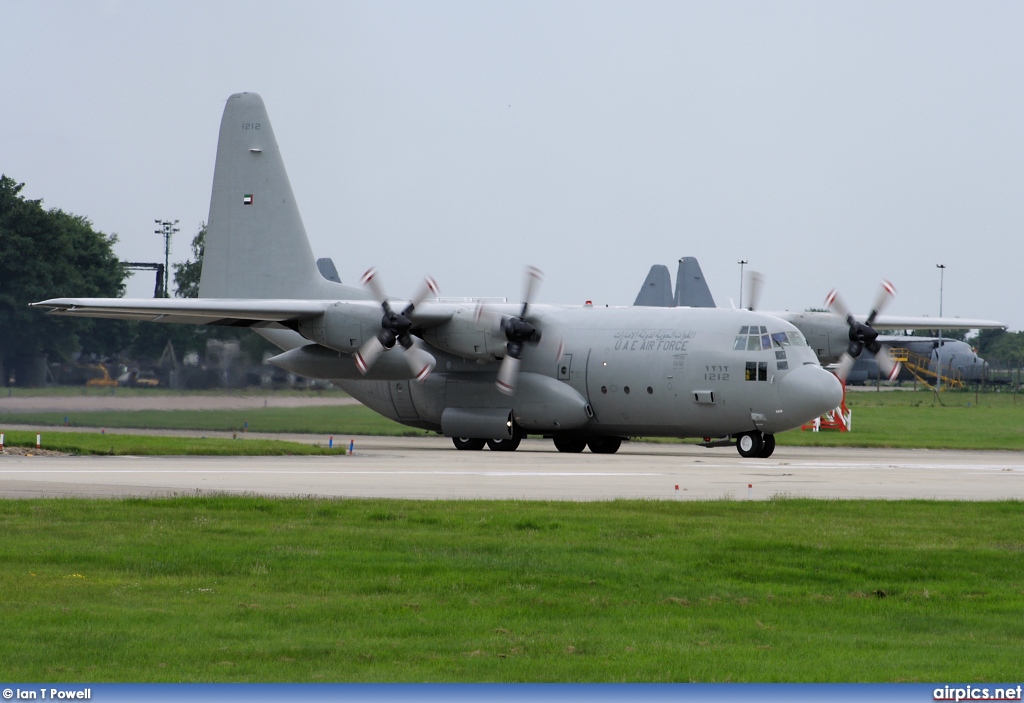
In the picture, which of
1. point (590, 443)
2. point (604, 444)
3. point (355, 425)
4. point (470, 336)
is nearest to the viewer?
point (470, 336)

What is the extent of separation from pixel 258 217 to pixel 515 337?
9883 millimetres

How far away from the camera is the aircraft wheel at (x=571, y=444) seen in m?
36.3

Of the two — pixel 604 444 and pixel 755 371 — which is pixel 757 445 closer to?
pixel 755 371

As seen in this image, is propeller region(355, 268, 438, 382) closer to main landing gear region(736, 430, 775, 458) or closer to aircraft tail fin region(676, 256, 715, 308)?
main landing gear region(736, 430, 775, 458)

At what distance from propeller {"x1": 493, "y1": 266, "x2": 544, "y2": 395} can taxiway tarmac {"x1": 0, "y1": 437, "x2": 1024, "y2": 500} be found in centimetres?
202

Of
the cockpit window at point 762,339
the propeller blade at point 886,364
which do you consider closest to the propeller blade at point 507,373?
the cockpit window at point 762,339

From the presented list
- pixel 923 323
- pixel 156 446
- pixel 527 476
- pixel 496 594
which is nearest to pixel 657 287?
pixel 923 323

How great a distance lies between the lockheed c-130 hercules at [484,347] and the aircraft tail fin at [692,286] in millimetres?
21034

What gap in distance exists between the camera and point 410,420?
38031mm

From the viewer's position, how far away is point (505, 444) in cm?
3591

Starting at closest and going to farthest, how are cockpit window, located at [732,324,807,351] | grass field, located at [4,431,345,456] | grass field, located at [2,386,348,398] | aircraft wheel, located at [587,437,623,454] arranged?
grass field, located at [4,431,345,456] → cockpit window, located at [732,324,807,351] → aircraft wheel, located at [587,437,623,454] → grass field, located at [2,386,348,398]

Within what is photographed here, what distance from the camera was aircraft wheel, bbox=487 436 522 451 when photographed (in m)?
35.5

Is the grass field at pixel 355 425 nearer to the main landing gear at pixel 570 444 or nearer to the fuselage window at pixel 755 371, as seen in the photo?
the main landing gear at pixel 570 444

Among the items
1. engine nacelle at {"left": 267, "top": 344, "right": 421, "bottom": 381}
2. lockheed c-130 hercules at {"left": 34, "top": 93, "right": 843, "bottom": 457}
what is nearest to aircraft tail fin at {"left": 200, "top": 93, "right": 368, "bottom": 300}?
lockheed c-130 hercules at {"left": 34, "top": 93, "right": 843, "bottom": 457}
